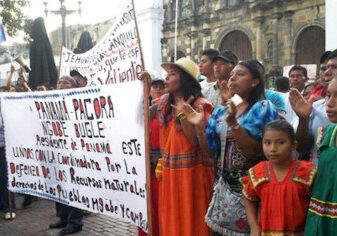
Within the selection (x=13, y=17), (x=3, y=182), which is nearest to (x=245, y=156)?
(x=3, y=182)

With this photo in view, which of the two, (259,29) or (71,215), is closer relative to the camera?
(71,215)

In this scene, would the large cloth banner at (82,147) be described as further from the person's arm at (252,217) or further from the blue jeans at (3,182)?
the person's arm at (252,217)

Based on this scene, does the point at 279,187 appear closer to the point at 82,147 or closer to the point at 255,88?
the point at 255,88

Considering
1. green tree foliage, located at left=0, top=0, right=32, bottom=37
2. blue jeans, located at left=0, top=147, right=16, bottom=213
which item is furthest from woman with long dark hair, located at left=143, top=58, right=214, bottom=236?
green tree foliage, located at left=0, top=0, right=32, bottom=37

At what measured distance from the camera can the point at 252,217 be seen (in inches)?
106

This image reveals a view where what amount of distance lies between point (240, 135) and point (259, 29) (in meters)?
18.1

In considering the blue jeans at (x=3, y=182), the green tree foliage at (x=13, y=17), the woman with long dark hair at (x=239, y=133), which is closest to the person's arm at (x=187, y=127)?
the woman with long dark hair at (x=239, y=133)

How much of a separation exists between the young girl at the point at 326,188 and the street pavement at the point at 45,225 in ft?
11.1

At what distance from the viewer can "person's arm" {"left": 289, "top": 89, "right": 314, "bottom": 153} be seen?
9.53 feet

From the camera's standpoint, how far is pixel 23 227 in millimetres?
5664

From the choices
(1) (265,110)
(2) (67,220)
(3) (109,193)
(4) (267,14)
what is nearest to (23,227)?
(2) (67,220)

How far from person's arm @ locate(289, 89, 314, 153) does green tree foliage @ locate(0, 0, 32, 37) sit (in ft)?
43.8

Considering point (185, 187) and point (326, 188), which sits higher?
point (326, 188)

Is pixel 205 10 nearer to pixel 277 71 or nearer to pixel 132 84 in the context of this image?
pixel 277 71
